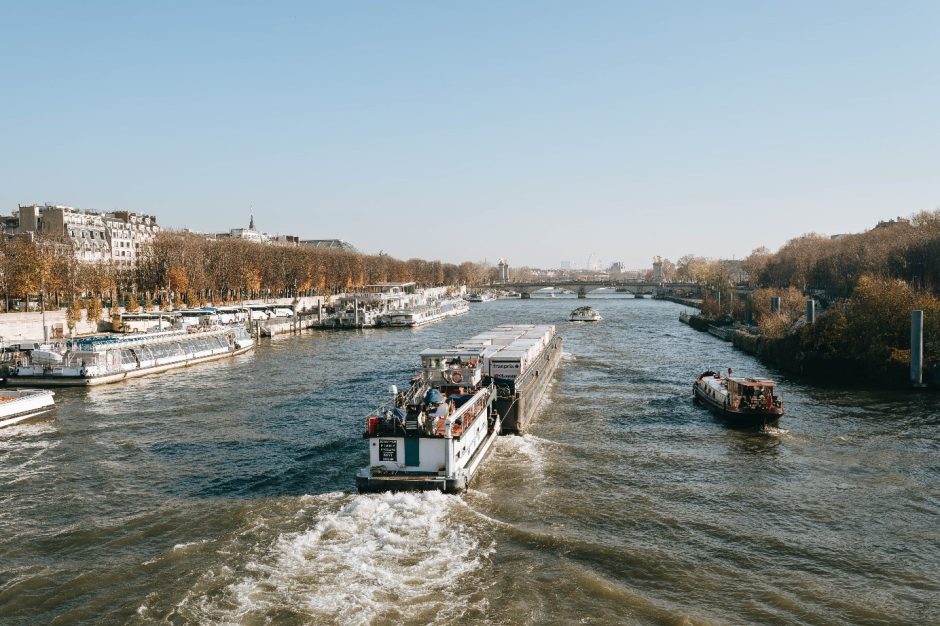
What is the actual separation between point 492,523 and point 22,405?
2931cm

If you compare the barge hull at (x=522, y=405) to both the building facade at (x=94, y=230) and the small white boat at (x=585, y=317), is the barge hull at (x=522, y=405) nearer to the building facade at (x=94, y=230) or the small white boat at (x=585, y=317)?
the small white boat at (x=585, y=317)

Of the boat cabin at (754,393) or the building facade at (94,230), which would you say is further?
the building facade at (94,230)

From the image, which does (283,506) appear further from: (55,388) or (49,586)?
(55,388)

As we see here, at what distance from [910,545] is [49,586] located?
24612 mm

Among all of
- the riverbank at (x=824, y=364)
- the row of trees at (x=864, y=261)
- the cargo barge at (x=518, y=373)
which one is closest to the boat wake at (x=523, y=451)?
the cargo barge at (x=518, y=373)

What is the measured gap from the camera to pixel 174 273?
100312 millimetres

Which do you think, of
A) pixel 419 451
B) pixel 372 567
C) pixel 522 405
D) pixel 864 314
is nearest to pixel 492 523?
pixel 419 451

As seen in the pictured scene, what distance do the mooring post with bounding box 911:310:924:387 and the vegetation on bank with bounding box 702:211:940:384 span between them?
93 cm

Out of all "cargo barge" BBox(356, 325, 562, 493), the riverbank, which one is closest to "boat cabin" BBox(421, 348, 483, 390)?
"cargo barge" BBox(356, 325, 562, 493)

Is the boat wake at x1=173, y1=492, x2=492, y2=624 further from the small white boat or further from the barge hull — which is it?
the small white boat

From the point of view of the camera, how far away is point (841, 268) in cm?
11088

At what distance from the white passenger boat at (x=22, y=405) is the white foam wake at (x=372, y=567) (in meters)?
24.3

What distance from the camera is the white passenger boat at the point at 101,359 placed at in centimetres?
5194

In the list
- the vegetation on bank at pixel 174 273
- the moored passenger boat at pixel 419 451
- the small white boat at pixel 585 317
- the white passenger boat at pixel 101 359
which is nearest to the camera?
the moored passenger boat at pixel 419 451
